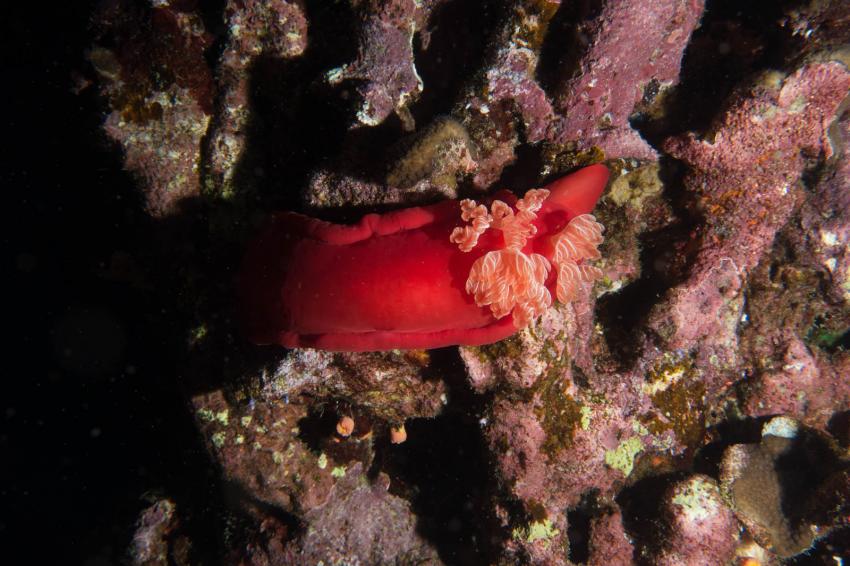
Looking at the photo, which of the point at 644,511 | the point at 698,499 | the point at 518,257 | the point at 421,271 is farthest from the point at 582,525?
the point at 421,271

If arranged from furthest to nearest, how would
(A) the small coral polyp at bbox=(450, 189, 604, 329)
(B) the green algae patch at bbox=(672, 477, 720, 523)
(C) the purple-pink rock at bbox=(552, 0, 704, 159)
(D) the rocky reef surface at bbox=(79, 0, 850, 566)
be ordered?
(B) the green algae patch at bbox=(672, 477, 720, 523)
(D) the rocky reef surface at bbox=(79, 0, 850, 566)
(C) the purple-pink rock at bbox=(552, 0, 704, 159)
(A) the small coral polyp at bbox=(450, 189, 604, 329)

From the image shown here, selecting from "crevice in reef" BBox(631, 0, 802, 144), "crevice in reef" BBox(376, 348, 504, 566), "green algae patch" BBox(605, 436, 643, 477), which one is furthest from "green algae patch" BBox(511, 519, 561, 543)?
"crevice in reef" BBox(631, 0, 802, 144)

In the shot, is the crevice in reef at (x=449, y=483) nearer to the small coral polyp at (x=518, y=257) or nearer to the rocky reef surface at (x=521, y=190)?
the rocky reef surface at (x=521, y=190)

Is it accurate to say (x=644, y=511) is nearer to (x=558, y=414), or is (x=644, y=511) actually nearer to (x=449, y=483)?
(x=558, y=414)

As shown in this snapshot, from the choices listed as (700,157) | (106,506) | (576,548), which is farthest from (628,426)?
(106,506)

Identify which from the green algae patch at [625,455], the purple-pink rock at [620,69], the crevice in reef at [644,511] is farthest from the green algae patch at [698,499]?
the purple-pink rock at [620,69]

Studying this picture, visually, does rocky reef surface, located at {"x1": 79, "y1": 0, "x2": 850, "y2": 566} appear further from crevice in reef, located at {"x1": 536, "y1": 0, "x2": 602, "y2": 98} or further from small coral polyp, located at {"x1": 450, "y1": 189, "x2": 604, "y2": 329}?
small coral polyp, located at {"x1": 450, "y1": 189, "x2": 604, "y2": 329}

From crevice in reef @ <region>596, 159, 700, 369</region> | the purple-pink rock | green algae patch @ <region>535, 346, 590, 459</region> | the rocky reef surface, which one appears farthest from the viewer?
crevice in reef @ <region>596, 159, 700, 369</region>
